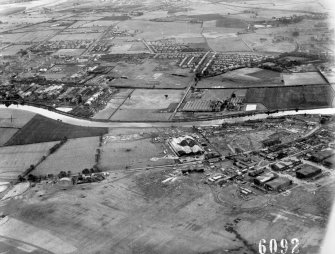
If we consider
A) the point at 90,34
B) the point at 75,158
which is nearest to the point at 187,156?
the point at 75,158

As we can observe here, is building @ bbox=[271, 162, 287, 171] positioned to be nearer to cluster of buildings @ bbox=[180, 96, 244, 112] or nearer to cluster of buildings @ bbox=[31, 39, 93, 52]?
cluster of buildings @ bbox=[180, 96, 244, 112]

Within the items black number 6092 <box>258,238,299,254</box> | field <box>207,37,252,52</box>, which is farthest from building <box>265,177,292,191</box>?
field <box>207,37,252,52</box>

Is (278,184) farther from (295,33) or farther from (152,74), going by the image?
(295,33)

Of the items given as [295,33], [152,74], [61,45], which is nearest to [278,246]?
[152,74]

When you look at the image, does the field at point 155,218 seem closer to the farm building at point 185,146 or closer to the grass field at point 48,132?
the farm building at point 185,146

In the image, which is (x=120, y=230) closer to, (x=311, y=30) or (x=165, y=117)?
(x=165, y=117)

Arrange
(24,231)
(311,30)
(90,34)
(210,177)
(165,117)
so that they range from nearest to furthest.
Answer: (24,231), (210,177), (165,117), (311,30), (90,34)
